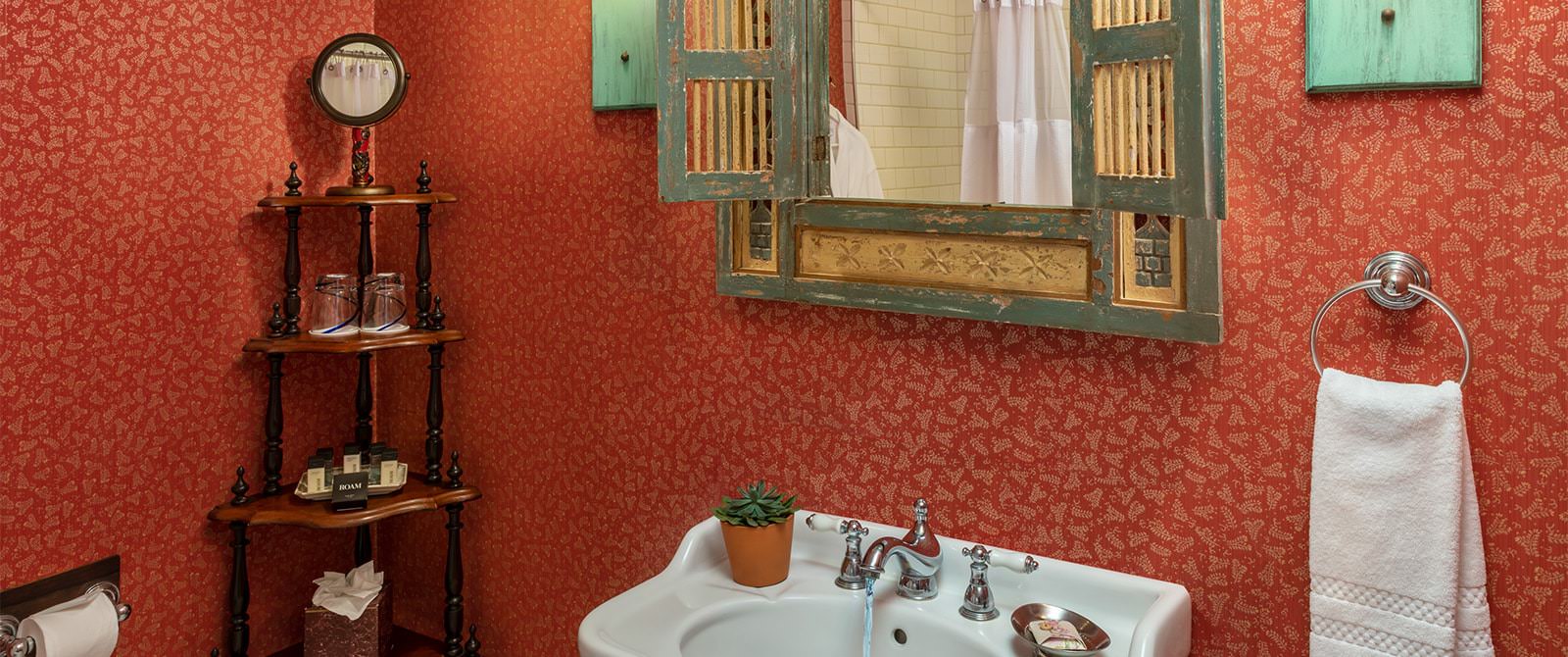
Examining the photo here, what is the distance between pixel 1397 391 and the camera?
1322 millimetres

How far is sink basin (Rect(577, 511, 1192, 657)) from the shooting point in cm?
156

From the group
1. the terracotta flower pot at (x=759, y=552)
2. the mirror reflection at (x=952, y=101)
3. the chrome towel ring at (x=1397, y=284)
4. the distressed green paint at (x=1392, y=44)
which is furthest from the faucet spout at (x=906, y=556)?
the distressed green paint at (x=1392, y=44)

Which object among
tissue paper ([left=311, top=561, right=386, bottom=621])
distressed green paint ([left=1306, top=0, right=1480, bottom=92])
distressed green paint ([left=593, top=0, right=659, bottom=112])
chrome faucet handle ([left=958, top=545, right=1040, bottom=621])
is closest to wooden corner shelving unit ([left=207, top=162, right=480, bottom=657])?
tissue paper ([left=311, top=561, right=386, bottom=621])

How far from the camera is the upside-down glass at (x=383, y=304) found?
219 centimetres

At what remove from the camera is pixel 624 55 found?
2014 millimetres

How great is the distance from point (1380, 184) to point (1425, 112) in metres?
0.09

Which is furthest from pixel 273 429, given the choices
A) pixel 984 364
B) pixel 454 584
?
pixel 984 364

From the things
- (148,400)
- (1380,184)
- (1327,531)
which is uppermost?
(1380,184)

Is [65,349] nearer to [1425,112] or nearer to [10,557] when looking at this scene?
[10,557]

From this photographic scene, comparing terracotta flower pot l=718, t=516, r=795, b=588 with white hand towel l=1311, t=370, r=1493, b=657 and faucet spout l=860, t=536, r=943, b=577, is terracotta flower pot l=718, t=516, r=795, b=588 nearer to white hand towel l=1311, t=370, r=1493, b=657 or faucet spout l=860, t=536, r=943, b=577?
faucet spout l=860, t=536, r=943, b=577

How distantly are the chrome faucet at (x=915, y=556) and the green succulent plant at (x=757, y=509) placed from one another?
15 centimetres

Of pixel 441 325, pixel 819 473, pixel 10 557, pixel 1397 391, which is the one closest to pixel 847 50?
pixel 819 473

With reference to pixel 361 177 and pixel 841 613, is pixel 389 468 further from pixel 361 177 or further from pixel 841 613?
pixel 841 613

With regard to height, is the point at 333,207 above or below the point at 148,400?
above
